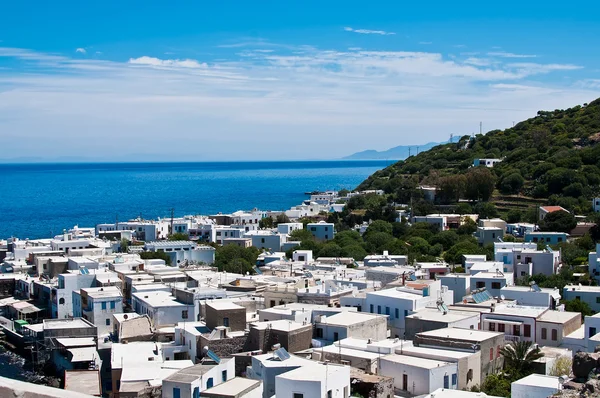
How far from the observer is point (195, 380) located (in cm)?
1554

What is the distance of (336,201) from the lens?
250 ft

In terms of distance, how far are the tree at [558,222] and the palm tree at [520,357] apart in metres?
28.1

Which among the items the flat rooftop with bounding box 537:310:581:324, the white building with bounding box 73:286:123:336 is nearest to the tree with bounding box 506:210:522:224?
the flat rooftop with bounding box 537:310:581:324

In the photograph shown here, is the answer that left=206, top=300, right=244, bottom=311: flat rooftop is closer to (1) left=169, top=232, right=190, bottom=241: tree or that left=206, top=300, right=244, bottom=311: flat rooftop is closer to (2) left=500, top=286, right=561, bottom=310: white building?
(2) left=500, top=286, right=561, bottom=310: white building

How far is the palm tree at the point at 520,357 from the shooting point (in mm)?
17266

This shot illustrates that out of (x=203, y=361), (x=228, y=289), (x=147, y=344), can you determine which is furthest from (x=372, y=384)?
(x=228, y=289)

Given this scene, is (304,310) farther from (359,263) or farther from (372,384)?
(359,263)

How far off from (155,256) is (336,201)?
38.9 m

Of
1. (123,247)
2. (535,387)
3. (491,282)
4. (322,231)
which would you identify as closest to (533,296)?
(491,282)

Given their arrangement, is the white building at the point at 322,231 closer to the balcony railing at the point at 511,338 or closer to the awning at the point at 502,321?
the awning at the point at 502,321

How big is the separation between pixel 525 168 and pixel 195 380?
5462 cm

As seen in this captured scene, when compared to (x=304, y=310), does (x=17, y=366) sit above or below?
below

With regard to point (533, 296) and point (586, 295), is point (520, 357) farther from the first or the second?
point (586, 295)

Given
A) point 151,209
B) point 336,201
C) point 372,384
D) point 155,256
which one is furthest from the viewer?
point 151,209
